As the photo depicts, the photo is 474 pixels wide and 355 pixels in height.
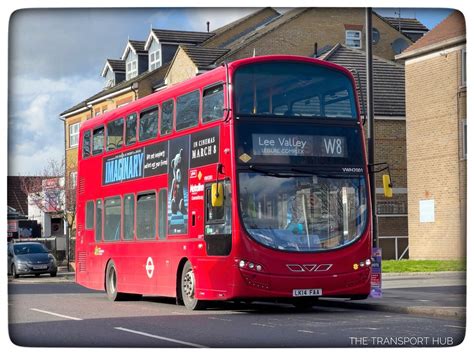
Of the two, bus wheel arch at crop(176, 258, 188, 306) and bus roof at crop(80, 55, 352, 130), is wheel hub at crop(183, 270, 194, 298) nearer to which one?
bus wheel arch at crop(176, 258, 188, 306)

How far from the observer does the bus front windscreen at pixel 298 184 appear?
60.4 feet

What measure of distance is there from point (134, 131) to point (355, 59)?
26010mm

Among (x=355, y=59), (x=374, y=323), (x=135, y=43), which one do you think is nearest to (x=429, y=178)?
(x=355, y=59)

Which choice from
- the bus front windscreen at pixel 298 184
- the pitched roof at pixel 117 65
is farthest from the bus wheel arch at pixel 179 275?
the pitched roof at pixel 117 65

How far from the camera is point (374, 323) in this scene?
55.9 ft

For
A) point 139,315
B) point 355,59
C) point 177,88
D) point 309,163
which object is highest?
point 355,59

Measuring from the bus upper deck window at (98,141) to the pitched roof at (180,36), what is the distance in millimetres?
29694

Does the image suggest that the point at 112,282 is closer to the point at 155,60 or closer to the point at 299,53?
the point at 299,53

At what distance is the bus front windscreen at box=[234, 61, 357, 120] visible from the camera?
18.5 metres

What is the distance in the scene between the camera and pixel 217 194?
18609 mm

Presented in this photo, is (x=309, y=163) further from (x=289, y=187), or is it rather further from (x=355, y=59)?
(x=355, y=59)

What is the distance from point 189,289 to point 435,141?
61.1 feet

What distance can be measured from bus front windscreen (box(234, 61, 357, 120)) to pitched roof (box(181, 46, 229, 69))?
2806cm

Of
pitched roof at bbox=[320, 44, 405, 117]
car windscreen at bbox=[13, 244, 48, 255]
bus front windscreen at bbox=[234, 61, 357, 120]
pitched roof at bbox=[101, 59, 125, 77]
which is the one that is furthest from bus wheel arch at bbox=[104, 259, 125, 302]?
pitched roof at bbox=[101, 59, 125, 77]
